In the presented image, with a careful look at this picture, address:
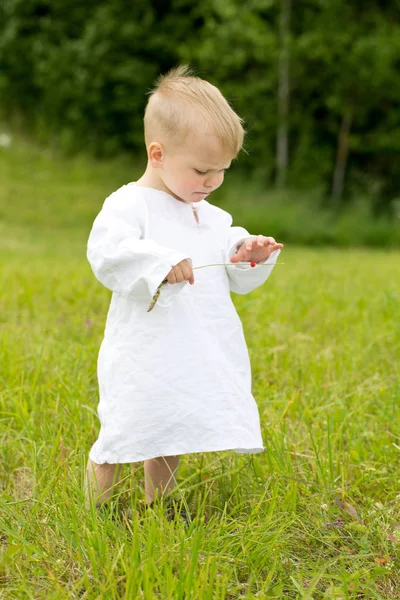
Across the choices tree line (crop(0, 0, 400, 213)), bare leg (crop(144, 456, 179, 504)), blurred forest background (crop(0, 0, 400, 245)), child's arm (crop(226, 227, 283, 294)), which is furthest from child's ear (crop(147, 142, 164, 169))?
tree line (crop(0, 0, 400, 213))

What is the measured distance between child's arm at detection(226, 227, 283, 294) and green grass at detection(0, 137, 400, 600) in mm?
496

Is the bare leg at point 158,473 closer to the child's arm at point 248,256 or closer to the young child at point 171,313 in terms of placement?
the young child at point 171,313

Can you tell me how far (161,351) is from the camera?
1.81 metres

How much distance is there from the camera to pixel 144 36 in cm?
1475

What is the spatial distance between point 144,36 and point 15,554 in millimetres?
14619

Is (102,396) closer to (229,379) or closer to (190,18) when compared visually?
(229,379)

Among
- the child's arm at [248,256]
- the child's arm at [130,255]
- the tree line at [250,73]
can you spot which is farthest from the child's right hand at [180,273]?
the tree line at [250,73]

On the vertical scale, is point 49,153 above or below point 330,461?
above

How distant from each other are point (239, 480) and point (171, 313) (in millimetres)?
548

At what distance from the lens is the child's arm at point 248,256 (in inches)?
76.5

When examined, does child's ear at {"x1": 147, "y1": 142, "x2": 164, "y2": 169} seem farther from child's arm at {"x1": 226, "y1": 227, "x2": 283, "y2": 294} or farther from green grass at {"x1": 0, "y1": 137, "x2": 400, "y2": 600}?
green grass at {"x1": 0, "y1": 137, "x2": 400, "y2": 600}

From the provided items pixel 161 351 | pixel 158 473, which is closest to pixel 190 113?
pixel 161 351

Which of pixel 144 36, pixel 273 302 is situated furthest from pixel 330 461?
pixel 144 36

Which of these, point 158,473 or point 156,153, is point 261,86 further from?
point 158,473
